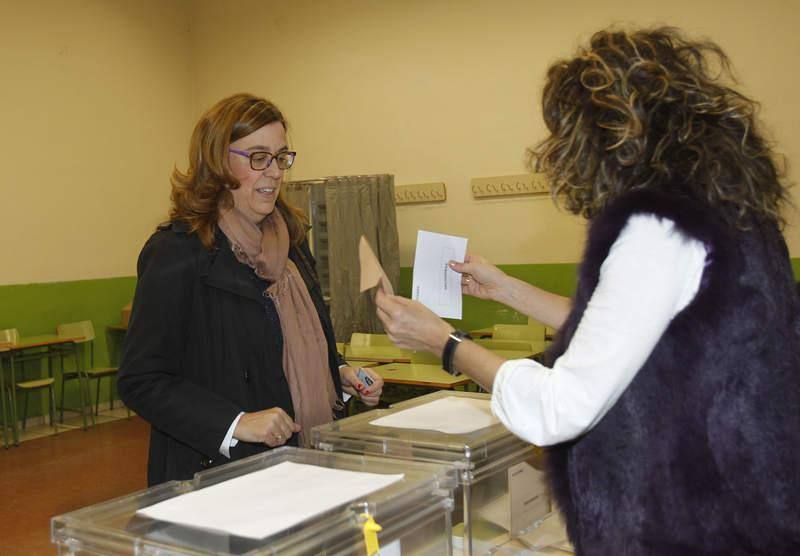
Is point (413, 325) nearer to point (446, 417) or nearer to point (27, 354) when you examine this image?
point (446, 417)

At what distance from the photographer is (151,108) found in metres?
9.30

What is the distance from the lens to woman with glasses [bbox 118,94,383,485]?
2.04 m

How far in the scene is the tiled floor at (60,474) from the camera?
495 centimetres

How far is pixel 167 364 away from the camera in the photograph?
2070 millimetres

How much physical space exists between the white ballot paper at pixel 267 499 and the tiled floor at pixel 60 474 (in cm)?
366

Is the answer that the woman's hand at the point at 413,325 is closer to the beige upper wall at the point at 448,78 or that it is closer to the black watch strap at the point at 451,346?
the black watch strap at the point at 451,346

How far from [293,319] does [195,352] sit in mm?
293

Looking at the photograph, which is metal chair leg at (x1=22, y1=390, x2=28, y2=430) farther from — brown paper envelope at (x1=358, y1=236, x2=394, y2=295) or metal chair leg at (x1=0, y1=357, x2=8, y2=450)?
brown paper envelope at (x1=358, y1=236, x2=394, y2=295)

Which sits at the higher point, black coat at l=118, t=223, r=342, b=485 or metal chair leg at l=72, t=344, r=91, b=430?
black coat at l=118, t=223, r=342, b=485

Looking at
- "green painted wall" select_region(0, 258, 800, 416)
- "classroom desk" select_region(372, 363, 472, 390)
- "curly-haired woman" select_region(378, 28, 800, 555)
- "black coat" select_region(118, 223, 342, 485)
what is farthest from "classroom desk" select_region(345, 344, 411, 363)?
"curly-haired woman" select_region(378, 28, 800, 555)

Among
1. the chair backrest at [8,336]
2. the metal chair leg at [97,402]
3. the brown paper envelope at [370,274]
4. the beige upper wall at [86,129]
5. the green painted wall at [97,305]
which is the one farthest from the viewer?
the metal chair leg at [97,402]

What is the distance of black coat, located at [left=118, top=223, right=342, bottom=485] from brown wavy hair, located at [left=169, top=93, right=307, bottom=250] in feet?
0.22

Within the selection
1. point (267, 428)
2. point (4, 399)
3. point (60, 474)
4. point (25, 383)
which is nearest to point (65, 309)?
point (25, 383)

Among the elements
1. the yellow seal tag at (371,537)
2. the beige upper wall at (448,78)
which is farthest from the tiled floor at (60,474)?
the yellow seal tag at (371,537)
